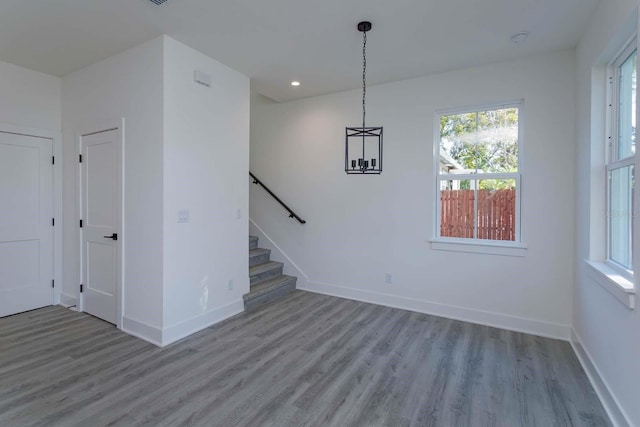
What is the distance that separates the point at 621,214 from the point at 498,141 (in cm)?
152

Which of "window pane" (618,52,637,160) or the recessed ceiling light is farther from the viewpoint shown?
the recessed ceiling light

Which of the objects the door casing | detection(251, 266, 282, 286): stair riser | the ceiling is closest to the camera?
the ceiling

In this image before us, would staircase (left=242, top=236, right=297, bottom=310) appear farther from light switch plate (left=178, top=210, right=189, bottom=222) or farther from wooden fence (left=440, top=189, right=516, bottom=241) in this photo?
wooden fence (left=440, top=189, right=516, bottom=241)

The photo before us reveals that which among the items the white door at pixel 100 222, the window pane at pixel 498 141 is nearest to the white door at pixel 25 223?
the white door at pixel 100 222

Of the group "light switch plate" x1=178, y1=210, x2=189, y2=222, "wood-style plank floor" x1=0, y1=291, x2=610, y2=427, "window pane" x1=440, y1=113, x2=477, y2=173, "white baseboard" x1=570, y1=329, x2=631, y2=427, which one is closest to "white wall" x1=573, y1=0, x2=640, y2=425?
"white baseboard" x1=570, y1=329, x2=631, y2=427

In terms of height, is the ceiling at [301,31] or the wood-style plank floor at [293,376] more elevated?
the ceiling at [301,31]

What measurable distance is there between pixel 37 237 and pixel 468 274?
5154 mm

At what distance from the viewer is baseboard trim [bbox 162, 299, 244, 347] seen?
3.08m

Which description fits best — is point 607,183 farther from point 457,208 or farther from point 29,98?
point 29,98

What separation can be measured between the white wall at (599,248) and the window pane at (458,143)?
0.97m

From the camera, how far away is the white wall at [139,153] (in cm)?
305

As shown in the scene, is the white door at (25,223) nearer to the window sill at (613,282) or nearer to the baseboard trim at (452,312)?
the baseboard trim at (452,312)

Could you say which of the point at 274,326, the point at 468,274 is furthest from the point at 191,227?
the point at 468,274

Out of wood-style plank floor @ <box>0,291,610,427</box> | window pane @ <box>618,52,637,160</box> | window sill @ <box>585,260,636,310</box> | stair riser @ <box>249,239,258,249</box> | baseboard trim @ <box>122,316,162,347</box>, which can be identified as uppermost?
window pane @ <box>618,52,637,160</box>
